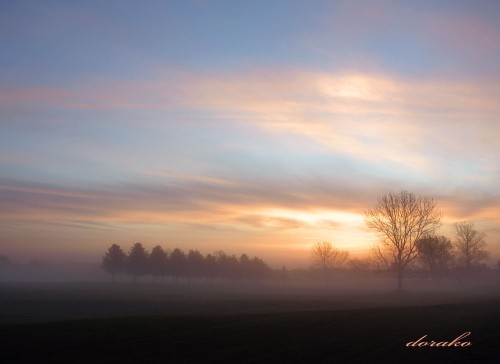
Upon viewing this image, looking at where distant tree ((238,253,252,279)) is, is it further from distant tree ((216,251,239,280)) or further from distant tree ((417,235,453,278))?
distant tree ((417,235,453,278))

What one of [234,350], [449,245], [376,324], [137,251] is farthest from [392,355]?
[137,251]

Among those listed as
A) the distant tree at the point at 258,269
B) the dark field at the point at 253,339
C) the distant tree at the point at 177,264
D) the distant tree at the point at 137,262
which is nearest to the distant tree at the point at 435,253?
the dark field at the point at 253,339

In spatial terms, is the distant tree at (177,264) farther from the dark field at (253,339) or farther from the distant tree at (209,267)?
the dark field at (253,339)

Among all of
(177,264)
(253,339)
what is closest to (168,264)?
(177,264)

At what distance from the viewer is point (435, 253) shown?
114m

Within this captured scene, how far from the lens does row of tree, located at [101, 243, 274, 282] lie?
161 m

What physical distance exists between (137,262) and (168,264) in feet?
33.6

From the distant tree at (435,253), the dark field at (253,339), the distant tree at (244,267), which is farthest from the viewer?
the distant tree at (244,267)

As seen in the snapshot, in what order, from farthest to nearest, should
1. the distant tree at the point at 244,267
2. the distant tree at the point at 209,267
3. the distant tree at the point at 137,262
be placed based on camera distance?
the distant tree at the point at 244,267
the distant tree at the point at 209,267
the distant tree at the point at 137,262

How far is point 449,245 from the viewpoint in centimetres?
13550

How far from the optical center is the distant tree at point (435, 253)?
92.4 metres

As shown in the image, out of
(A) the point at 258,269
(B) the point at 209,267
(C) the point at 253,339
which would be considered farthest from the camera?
(A) the point at 258,269

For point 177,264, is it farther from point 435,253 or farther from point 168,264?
point 435,253

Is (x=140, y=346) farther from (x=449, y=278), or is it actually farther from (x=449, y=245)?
(x=449, y=278)
